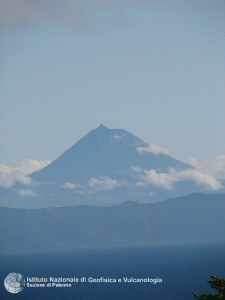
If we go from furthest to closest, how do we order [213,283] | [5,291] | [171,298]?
[5,291] < [171,298] < [213,283]

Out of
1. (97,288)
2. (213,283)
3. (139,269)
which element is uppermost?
(139,269)

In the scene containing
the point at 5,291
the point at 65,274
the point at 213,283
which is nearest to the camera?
the point at 213,283

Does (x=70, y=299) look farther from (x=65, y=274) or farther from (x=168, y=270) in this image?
(x=168, y=270)

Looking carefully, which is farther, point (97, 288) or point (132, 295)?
point (97, 288)

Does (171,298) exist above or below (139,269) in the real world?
below

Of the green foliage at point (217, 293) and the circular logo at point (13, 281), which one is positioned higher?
the circular logo at point (13, 281)

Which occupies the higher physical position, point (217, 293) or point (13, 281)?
point (13, 281)

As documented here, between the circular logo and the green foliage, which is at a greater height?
the circular logo

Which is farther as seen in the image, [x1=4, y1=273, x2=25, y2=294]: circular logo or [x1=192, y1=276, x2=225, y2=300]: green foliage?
[x1=4, y1=273, x2=25, y2=294]: circular logo

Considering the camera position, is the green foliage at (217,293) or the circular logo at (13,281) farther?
the circular logo at (13,281)

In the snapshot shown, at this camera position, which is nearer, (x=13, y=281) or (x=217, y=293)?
(x=217, y=293)

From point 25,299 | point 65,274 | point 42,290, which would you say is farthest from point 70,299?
point 65,274
